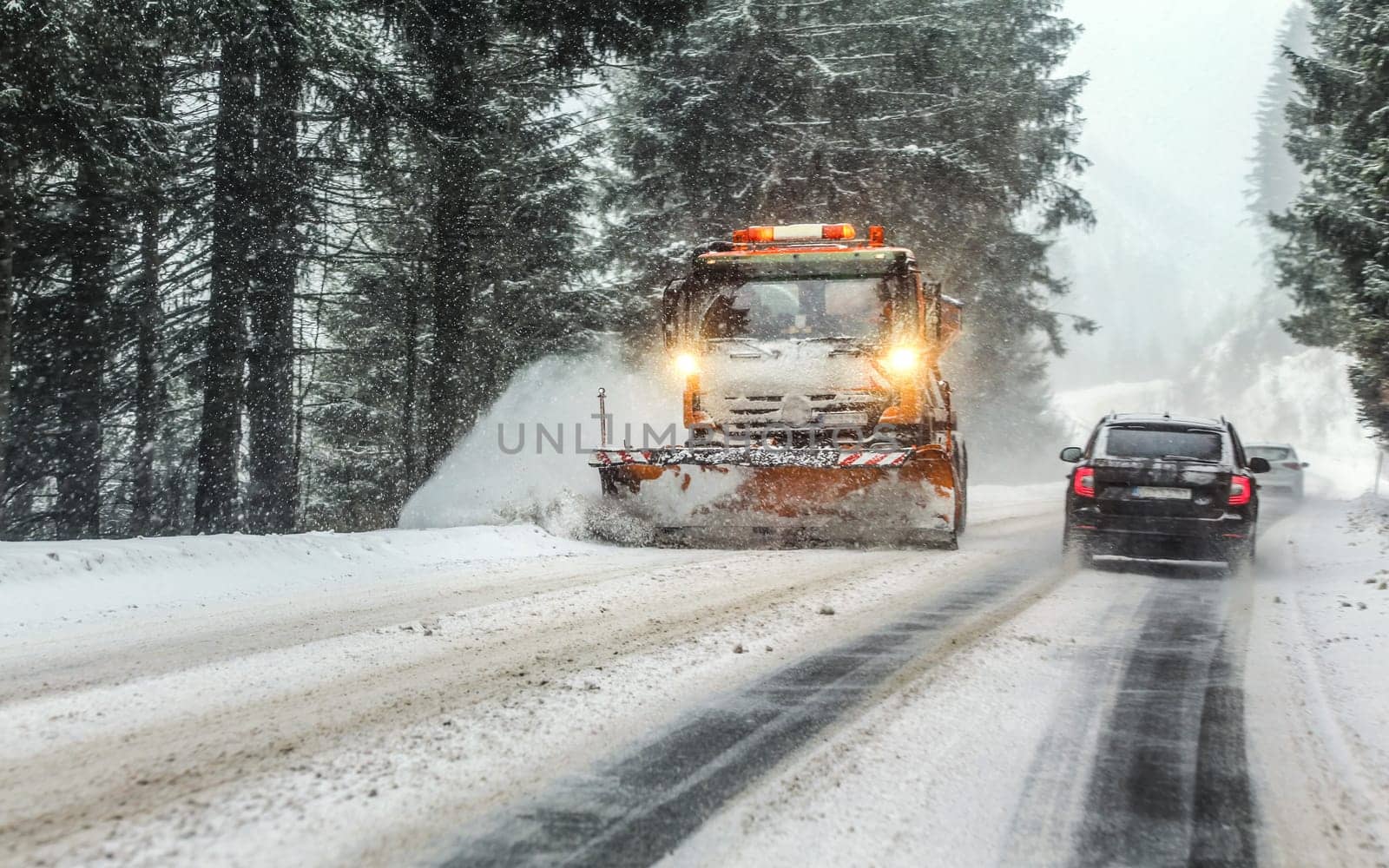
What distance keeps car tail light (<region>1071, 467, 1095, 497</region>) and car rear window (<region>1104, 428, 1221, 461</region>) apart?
0.27 metres

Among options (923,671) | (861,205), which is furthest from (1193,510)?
(861,205)

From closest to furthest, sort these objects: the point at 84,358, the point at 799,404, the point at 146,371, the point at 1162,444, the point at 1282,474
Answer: the point at 1162,444, the point at 799,404, the point at 84,358, the point at 146,371, the point at 1282,474

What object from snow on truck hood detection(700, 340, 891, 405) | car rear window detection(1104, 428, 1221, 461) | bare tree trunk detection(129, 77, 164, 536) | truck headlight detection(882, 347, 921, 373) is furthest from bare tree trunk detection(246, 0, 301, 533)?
car rear window detection(1104, 428, 1221, 461)

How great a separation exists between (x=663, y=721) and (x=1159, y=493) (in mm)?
7925

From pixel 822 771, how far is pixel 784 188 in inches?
702

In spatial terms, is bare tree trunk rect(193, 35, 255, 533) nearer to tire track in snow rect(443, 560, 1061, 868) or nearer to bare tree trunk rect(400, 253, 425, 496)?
bare tree trunk rect(400, 253, 425, 496)

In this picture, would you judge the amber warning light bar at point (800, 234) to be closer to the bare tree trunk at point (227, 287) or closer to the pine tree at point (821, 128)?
the bare tree trunk at point (227, 287)

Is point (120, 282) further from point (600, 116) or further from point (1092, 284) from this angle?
point (1092, 284)

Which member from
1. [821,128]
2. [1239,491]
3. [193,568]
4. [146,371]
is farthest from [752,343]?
[146,371]

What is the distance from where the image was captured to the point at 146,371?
65.2 ft

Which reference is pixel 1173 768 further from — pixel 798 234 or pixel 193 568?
pixel 798 234

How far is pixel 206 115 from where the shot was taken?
1789 centimetres

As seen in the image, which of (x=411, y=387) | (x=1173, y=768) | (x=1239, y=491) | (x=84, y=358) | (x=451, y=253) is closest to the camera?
(x=1173, y=768)

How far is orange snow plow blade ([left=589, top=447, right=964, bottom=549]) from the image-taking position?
1184cm
